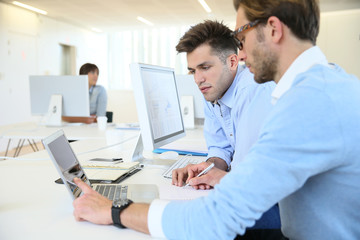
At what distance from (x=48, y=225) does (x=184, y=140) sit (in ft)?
4.92

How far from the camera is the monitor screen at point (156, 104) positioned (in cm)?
132

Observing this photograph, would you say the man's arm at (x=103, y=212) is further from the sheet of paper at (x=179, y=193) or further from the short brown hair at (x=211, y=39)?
the short brown hair at (x=211, y=39)

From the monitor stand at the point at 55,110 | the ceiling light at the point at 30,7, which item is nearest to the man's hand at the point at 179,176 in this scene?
the monitor stand at the point at 55,110

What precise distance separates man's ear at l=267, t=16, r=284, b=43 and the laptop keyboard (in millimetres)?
671

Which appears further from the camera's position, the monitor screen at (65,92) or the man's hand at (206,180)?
the monitor screen at (65,92)

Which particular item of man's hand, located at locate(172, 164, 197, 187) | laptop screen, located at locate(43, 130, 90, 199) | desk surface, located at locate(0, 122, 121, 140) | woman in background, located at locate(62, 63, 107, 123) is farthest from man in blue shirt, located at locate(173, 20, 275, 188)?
woman in background, located at locate(62, 63, 107, 123)

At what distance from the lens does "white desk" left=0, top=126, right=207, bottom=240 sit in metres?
0.82

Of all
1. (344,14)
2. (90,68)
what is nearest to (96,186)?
(90,68)

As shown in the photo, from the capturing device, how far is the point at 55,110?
303 cm

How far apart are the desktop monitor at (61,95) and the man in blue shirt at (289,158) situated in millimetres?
2247

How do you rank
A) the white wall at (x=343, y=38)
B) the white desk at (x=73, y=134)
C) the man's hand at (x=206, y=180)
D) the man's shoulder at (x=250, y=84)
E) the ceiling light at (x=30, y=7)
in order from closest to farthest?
the man's hand at (x=206, y=180) < the man's shoulder at (x=250, y=84) < the white desk at (x=73, y=134) < the ceiling light at (x=30, y=7) < the white wall at (x=343, y=38)

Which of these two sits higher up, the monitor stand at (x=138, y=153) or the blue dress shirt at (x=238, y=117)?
the blue dress shirt at (x=238, y=117)

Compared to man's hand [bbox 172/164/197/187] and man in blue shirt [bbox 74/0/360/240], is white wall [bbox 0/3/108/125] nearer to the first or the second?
man's hand [bbox 172/164/197/187]

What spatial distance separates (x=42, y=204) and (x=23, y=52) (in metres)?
6.01
